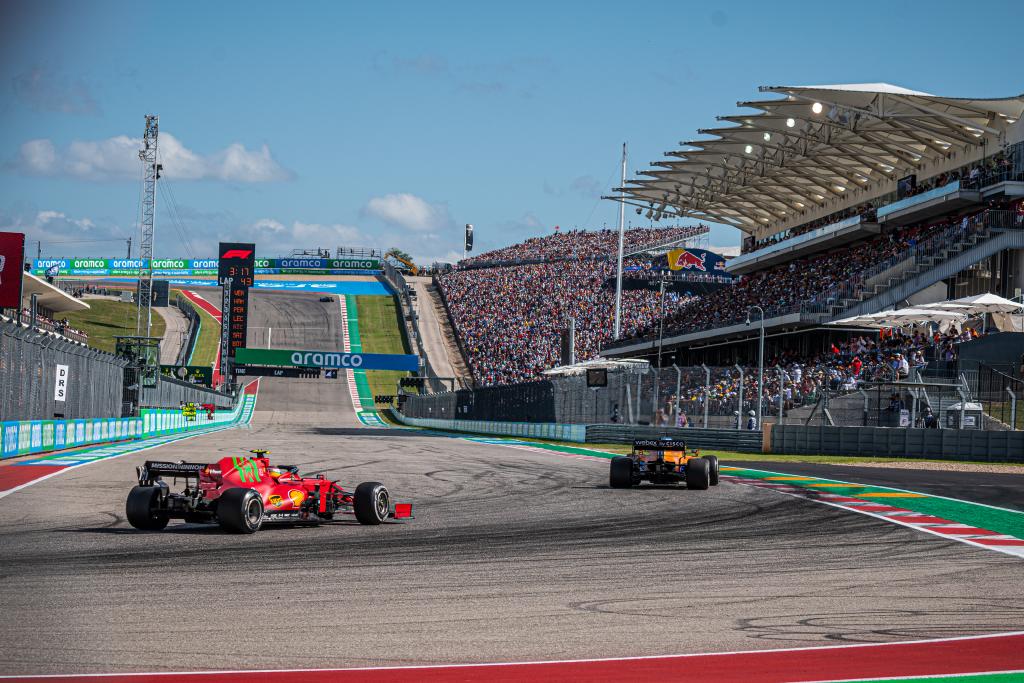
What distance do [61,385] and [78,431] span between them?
134 centimetres

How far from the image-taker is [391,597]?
779 cm

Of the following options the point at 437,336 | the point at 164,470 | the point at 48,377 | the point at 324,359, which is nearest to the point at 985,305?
the point at 48,377

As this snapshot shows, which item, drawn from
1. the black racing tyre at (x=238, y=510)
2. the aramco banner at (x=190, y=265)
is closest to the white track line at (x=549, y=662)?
the black racing tyre at (x=238, y=510)

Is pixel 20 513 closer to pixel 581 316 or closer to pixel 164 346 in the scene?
pixel 581 316

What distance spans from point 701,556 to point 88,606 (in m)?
5.40

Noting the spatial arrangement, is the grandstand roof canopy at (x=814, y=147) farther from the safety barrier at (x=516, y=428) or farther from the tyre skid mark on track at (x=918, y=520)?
the tyre skid mark on track at (x=918, y=520)

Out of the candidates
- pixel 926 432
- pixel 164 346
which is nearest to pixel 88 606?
pixel 926 432

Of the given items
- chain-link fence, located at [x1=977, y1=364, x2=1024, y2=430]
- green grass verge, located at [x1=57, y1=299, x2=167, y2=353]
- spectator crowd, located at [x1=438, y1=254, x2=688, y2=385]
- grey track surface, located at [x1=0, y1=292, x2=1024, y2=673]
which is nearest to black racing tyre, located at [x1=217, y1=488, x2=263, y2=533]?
grey track surface, located at [x1=0, y1=292, x2=1024, y2=673]

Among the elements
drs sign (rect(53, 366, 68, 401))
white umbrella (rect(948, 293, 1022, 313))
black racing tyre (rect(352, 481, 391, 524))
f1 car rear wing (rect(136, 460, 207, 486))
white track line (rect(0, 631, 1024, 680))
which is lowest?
white track line (rect(0, 631, 1024, 680))

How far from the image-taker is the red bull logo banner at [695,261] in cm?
8131

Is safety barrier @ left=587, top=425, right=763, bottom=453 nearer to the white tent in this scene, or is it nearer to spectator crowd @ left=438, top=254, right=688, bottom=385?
the white tent

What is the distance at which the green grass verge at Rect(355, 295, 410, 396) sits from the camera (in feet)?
290

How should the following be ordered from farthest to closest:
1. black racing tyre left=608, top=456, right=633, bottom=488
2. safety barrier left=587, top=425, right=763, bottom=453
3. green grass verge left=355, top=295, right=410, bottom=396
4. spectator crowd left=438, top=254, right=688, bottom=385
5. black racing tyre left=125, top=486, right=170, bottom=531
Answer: green grass verge left=355, top=295, right=410, bottom=396, spectator crowd left=438, top=254, right=688, bottom=385, safety barrier left=587, top=425, right=763, bottom=453, black racing tyre left=608, top=456, right=633, bottom=488, black racing tyre left=125, top=486, right=170, bottom=531

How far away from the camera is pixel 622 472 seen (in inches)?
718
